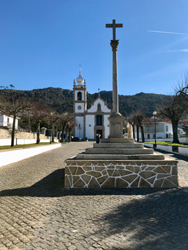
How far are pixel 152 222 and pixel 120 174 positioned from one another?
2.37 meters

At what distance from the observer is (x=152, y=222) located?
3459 mm

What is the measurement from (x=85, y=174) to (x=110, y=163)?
2.55 ft

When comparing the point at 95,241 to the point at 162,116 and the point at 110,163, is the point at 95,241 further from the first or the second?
the point at 162,116

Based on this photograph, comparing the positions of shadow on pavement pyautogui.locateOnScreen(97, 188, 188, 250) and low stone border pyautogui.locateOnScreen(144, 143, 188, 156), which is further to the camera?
low stone border pyautogui.locateOnScreen(144, 143, 188, 156)

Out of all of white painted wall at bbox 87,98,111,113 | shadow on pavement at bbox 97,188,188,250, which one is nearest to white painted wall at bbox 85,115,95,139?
white painted wall at bbox 87,98,111,113

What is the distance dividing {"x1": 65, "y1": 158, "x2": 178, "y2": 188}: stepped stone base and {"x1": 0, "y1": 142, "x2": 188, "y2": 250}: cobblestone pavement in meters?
0.31

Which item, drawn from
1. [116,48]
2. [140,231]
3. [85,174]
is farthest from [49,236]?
→ [116,48]

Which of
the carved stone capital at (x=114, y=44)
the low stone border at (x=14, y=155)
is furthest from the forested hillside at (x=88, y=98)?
the carved stone capital at (x=114, y=44)

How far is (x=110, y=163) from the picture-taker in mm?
5840

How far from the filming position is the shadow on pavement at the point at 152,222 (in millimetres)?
2818

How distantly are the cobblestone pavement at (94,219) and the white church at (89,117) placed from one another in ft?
169

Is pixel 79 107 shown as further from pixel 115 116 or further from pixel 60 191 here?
pixel 60 191

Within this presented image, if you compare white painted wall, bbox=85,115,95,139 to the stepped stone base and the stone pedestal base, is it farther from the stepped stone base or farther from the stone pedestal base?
the stepped stone base

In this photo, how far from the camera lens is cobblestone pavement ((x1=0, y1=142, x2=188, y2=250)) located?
2.84 meters
